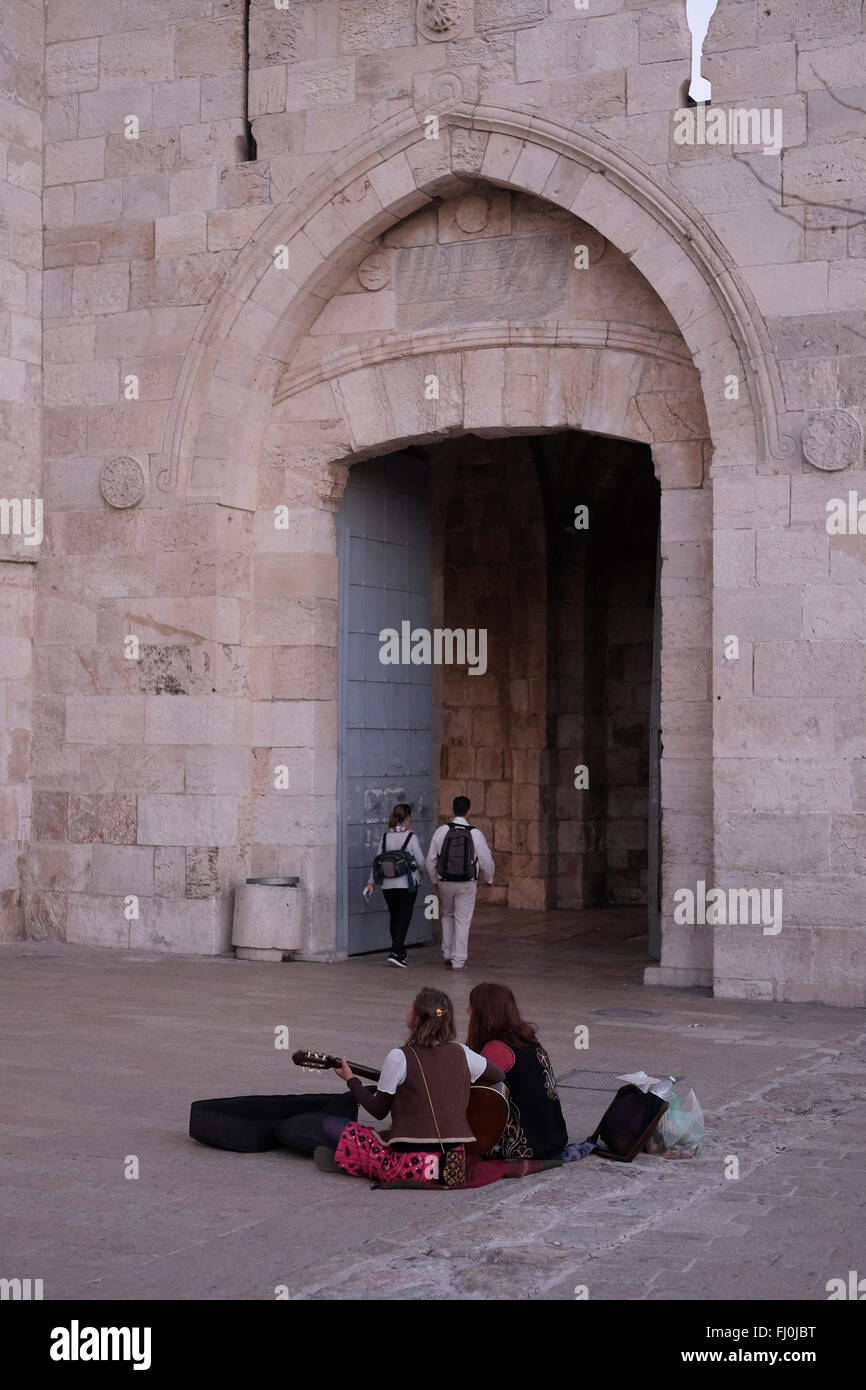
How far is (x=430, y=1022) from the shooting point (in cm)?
532

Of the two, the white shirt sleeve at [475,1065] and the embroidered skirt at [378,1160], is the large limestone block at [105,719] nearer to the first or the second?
the embroidered skirt at [378,1160]

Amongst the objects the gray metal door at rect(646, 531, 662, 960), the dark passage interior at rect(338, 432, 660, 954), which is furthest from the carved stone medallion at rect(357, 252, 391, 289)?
the dark passage interior at rect(338, 432, 660, 954)

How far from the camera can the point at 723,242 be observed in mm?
9672

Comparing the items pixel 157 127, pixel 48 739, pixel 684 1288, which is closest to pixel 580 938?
pixel 48 739

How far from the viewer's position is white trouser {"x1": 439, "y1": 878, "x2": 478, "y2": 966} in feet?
35.6

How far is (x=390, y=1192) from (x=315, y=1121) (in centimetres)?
50

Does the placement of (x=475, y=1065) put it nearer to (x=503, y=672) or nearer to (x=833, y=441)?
(x=833, y=441)

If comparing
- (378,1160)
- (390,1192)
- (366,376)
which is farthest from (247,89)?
(390,1192)

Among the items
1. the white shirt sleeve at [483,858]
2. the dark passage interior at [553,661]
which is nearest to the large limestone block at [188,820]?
the white shirt sleeve at [483,858]

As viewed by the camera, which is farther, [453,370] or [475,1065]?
[453,370]

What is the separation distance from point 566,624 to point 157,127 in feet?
21.2

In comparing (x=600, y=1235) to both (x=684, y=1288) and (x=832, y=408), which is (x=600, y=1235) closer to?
(x=684, y=1288)

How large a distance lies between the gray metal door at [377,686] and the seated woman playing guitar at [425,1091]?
6.05 meters

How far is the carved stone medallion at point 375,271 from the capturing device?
11.1m
